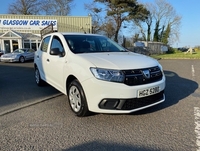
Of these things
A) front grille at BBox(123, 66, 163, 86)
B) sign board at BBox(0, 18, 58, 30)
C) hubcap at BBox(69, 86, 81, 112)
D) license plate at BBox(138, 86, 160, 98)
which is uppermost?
sign board at BBox(0, 18, 58, 30)

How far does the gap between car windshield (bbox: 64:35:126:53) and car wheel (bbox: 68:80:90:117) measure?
2.69 ft

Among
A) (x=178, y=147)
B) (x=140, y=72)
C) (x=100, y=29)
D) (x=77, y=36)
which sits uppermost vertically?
(x=100, y=29)

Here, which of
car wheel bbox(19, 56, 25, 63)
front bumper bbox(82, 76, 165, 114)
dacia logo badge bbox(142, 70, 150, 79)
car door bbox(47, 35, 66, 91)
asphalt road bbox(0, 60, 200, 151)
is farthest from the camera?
car wheel bbox(19, 56, 25, 63)

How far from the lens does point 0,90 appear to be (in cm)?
553

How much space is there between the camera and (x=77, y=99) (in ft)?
11.6

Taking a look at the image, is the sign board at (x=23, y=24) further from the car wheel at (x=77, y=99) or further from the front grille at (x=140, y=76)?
the front grille at (x=140, y=76)

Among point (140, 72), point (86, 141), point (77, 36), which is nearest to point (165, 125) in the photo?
point (140, 72)


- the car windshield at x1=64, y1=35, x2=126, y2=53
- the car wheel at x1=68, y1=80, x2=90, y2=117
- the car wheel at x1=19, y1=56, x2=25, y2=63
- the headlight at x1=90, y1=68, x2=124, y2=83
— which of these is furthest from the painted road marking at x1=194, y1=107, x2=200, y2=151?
the car wheel at x1=19, y1=56, x2=25, y2=63

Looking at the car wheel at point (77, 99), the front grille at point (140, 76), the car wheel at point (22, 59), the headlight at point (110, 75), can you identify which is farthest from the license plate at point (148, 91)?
the car wheel at point (22, 59)

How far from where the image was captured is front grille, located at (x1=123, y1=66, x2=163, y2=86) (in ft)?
10.0

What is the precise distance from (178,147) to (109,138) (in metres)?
1.00

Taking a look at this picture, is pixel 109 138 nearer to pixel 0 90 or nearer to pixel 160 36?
pixel 0 90

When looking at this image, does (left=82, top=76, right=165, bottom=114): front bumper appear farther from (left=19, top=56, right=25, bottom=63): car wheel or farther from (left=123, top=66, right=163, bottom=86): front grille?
(left=19, top=56, right=25, bottom=63): car wheel

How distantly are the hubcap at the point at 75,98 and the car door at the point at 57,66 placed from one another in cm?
43
